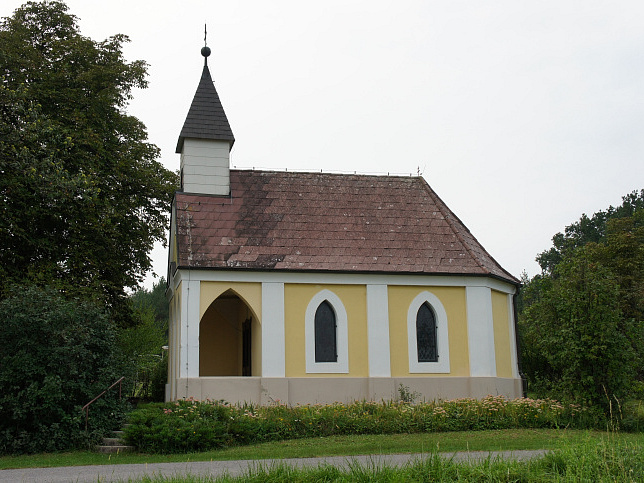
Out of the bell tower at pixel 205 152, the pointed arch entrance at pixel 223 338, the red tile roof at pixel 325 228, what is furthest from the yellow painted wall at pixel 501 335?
the bell tower at pixel 205 152

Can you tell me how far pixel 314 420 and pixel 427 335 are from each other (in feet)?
21.0

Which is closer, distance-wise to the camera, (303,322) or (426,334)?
(303,322)

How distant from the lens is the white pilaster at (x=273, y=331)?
65.5 ft

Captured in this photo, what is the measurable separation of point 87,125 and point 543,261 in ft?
205

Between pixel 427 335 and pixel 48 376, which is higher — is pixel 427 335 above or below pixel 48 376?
above

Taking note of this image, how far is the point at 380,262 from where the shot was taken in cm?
2130

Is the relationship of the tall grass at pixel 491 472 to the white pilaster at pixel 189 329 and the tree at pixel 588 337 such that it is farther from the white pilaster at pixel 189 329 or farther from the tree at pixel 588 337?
the white pilaster at pixel 189 329

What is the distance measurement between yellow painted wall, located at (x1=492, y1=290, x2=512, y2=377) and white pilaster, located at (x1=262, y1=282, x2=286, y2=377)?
273 inches

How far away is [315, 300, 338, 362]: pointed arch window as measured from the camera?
20656 mm

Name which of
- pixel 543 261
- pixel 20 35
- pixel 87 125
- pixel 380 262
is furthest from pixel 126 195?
pixel 543 261

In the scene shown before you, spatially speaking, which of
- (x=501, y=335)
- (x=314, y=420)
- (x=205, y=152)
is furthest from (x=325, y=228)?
(x=314, y=420)

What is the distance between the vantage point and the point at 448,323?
21.3 m

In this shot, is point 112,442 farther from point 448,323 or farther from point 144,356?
point 144,356

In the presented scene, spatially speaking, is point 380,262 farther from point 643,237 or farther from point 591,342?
point 643,237
